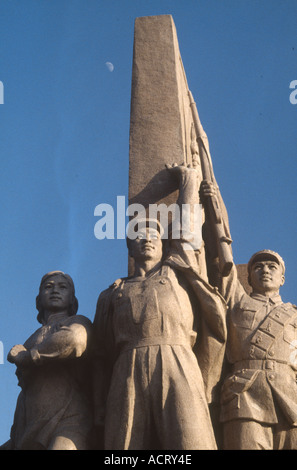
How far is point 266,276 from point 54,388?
2657mm

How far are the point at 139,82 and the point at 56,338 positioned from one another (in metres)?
3.69

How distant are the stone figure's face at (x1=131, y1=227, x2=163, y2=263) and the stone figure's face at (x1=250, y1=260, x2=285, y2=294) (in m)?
1.18

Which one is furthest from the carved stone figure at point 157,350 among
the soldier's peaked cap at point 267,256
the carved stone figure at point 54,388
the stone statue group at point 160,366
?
the soldier's peaked cap at point 267,256

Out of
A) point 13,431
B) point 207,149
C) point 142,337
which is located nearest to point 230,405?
point 142,337

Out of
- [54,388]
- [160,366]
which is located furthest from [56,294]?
[160,366]

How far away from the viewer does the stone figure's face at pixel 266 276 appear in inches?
366

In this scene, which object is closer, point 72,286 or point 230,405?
point 230,405

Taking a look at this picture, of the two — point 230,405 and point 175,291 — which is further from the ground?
point 175,291

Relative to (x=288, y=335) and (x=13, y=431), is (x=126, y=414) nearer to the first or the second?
(x=13, y=431)

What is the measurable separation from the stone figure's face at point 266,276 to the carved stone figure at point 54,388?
1.95 m

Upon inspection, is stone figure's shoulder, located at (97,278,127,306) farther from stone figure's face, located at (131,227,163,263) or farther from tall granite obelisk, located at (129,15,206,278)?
tall granite obelisk, located at (129,15,206,278)

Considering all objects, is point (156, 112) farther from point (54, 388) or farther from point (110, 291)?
point (54, 388)

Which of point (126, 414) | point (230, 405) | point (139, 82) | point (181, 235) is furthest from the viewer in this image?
point (139, 82)

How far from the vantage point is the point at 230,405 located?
8.31 meters
